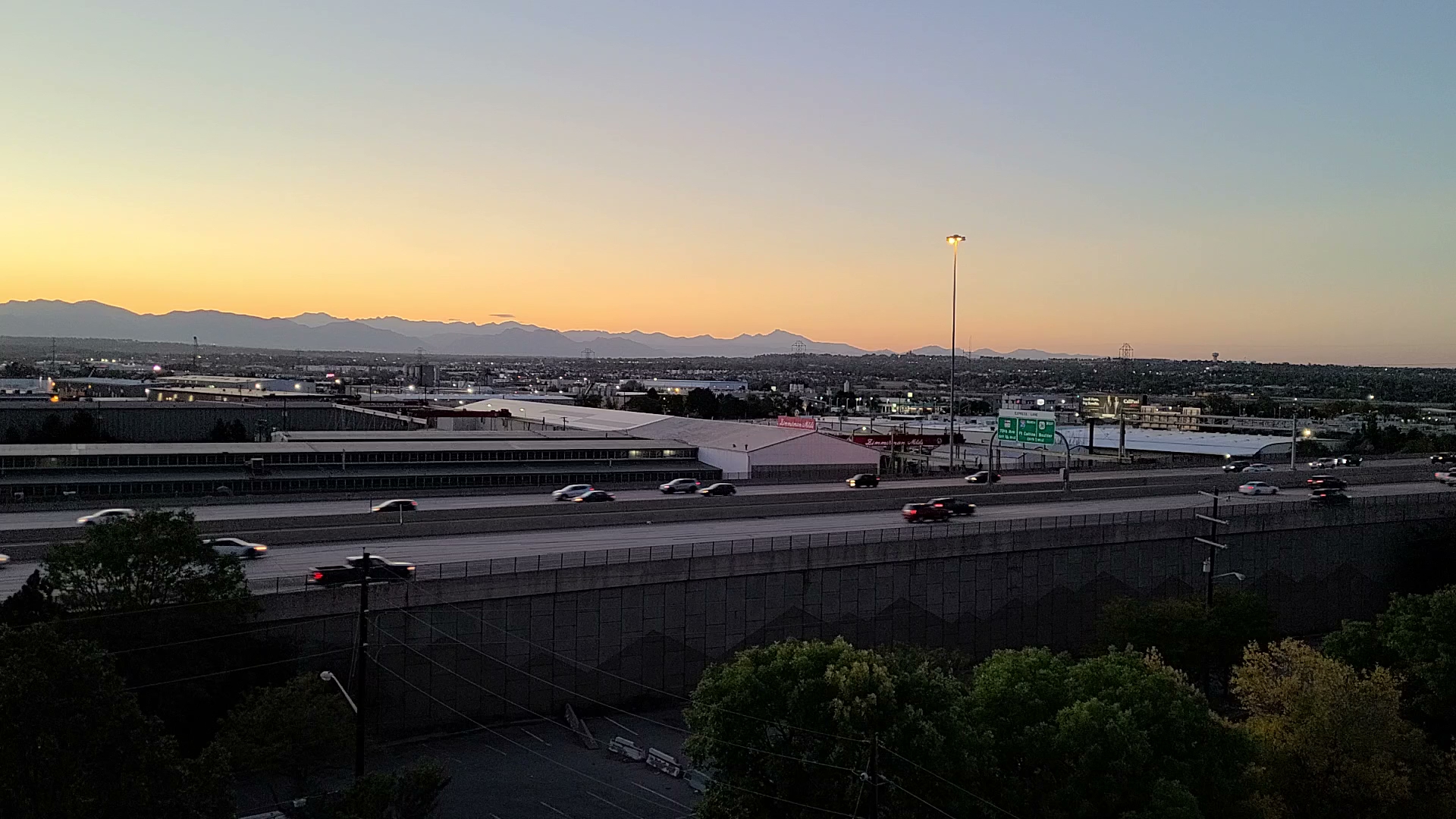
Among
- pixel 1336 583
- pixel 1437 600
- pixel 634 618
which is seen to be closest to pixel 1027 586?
pixel 1437 600

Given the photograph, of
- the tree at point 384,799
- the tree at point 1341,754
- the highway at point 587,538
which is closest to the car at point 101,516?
the highway at point 587,538

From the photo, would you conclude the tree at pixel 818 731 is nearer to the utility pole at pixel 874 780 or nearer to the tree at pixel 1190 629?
the utility pole at pixel 874 780

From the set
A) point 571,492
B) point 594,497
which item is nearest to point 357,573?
point 594,497

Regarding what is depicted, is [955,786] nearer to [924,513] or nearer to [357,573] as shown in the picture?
[357,573]

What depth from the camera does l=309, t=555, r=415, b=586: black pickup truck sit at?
87.8 feet

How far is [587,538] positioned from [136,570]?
1622 centimetres

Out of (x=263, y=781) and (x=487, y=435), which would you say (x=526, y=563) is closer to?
(x=263, y=781)

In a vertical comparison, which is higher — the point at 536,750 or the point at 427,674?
the point at 427,674

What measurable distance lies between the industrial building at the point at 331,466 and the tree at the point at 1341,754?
118ft

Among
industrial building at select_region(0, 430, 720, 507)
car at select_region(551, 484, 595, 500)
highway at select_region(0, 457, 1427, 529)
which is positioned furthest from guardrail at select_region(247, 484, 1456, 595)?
industrial building at select_region(0, 430, 720, 507)

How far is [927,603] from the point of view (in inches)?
1395

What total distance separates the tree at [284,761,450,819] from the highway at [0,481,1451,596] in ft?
33.1

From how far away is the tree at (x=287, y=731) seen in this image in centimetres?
2033

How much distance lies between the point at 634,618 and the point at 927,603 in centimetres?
1136
